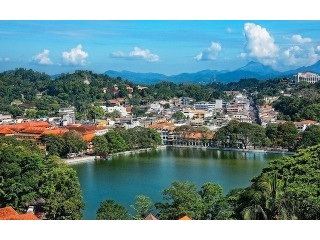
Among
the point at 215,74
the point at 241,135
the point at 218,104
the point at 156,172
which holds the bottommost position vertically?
the point at 156,172

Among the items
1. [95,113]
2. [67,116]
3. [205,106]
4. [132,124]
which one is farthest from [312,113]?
[67,116]

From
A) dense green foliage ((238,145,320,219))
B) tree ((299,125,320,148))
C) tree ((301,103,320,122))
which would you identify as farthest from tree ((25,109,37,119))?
dense green foliage ((238,145,320,219))

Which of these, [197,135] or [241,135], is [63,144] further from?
[241,135]

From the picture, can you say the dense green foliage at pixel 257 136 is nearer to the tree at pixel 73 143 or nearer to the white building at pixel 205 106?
the tree at pixel 73 143

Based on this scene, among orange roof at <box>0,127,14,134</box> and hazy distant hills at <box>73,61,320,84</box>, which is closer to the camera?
hazy distant hills at <box>73,61,320,84</box>

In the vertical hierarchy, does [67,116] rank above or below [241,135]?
above

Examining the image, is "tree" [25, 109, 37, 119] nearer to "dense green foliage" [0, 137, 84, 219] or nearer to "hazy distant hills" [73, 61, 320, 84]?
"hazy distant hills" [73, 61, 320, 84]
